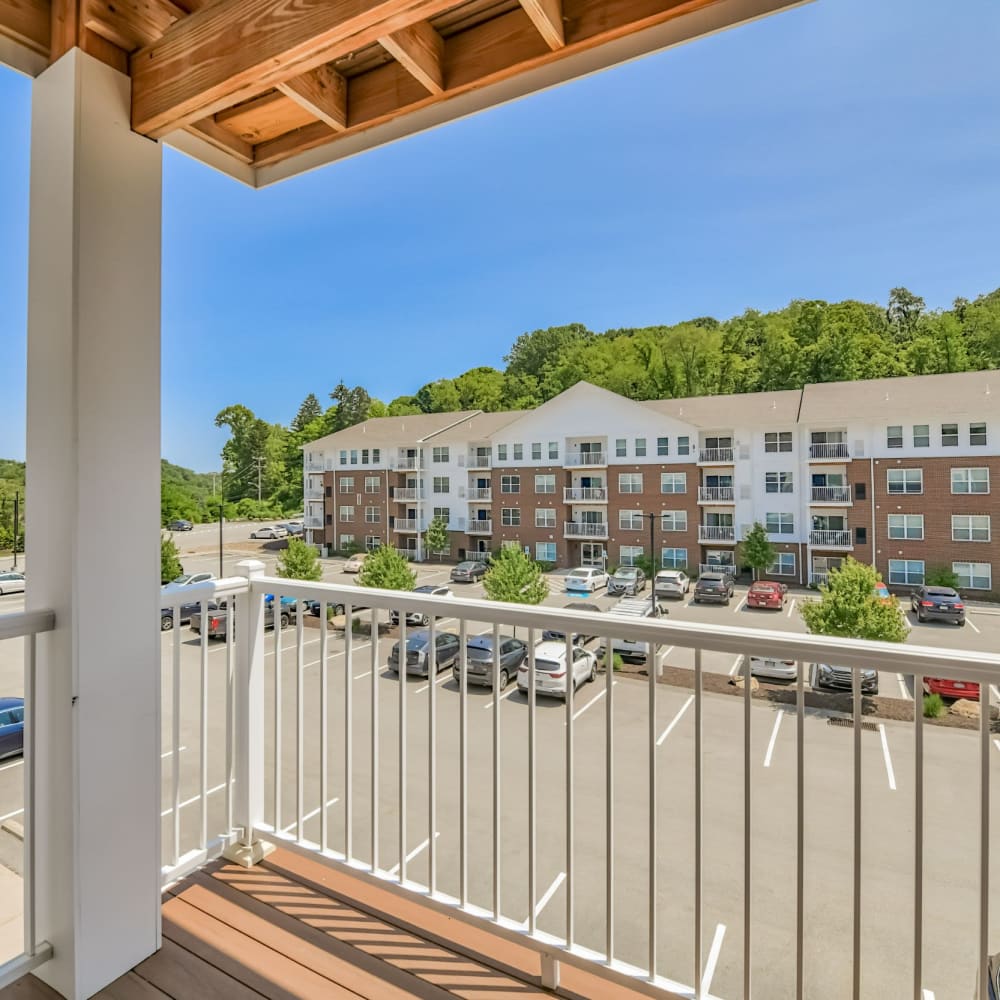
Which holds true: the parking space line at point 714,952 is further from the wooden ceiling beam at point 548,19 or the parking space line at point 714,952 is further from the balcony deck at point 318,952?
the wooden ceiling beam at point 548,19

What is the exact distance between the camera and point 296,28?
114cm

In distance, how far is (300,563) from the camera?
2328mm

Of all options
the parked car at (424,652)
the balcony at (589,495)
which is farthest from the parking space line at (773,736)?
the balcony at (589,495)

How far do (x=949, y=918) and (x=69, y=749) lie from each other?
2.11 meters

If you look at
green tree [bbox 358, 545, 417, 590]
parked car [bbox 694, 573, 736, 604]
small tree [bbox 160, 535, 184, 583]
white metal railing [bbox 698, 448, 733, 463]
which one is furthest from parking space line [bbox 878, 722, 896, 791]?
small tree [bbox 160, 535, 184, 583]

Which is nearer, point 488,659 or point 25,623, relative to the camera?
point 25,623

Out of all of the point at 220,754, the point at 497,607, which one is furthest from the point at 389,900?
the point at 220,754

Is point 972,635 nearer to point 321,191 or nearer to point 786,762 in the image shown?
point 786,762

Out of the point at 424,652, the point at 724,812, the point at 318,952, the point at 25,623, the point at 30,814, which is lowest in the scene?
the point at 318,952

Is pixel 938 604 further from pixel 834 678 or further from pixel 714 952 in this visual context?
pixel 714 952

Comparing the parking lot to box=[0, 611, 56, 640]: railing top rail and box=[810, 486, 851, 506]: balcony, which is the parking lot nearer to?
box=[0, 611, 56, 640]: railing top rail

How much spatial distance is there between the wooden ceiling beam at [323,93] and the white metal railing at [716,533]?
1.72m

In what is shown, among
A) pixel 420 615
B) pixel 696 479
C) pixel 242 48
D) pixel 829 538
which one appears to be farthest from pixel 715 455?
pixel 242 48

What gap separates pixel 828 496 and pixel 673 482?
1.71ft
